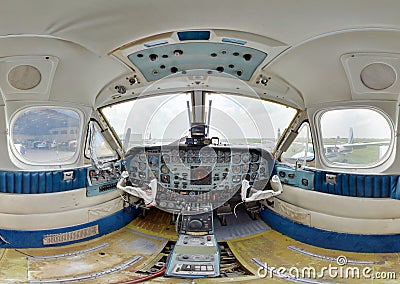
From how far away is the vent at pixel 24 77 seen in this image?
2.07 metres

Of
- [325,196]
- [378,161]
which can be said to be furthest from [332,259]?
[378,161]

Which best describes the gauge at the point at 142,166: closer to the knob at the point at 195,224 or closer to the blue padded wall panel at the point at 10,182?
the knob at the point at 195,224

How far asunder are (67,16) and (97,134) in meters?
1.71

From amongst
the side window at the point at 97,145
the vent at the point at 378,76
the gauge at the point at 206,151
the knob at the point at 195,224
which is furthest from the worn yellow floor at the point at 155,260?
the vent at the point at 378,76

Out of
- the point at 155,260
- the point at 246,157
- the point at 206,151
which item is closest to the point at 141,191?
the point at 155,260

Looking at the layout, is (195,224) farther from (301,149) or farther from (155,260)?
(301,149)

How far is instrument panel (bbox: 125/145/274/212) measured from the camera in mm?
3031

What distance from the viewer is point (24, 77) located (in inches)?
84.4

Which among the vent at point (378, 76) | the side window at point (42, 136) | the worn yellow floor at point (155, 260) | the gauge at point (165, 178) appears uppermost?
the vent at point (378, 76)

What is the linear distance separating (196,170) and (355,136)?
1907mm

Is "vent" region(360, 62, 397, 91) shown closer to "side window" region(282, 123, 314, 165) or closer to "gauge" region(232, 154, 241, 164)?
"side window" region(282, 123, 314, 165)

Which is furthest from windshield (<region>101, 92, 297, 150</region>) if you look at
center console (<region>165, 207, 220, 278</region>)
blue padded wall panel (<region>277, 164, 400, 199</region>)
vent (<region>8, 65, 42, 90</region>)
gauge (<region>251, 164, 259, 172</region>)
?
center console (<region>165, 207, 220, 278</region>)

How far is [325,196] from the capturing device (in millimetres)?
2297

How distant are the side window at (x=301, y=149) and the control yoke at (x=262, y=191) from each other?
343 millimetres
